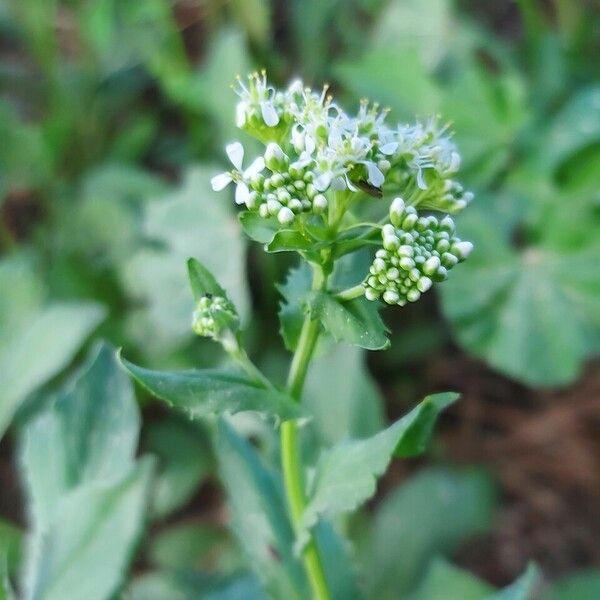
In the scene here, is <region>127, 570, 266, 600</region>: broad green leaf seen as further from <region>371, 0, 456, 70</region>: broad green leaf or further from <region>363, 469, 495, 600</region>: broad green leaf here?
<region>371, 0, 456, 70</region>: broad green leaf

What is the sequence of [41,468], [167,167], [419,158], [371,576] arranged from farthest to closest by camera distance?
[167,167], [371,576], [41,468], [419,158]

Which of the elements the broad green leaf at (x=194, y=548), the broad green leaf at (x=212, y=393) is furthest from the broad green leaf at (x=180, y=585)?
the broad green leaf at (x=212, y=393)

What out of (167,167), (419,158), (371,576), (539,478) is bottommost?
(539,478)

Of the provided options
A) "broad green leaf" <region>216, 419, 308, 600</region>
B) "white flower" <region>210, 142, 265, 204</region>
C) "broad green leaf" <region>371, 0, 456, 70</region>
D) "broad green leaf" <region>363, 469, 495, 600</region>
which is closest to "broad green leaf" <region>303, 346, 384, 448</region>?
"broad green leaf" <region>363, 469, 495, 600</region>

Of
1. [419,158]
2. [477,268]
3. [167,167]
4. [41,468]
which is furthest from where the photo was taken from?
[167,167]

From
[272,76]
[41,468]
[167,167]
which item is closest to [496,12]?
[272,76]

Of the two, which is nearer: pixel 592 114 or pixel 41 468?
pixel 41 468

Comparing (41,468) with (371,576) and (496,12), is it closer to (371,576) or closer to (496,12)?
(371,576)

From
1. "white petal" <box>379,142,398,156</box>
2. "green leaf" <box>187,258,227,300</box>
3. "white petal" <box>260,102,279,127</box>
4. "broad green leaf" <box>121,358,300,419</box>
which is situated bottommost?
"broad green leaf" <box>121,358,300,419</box>
